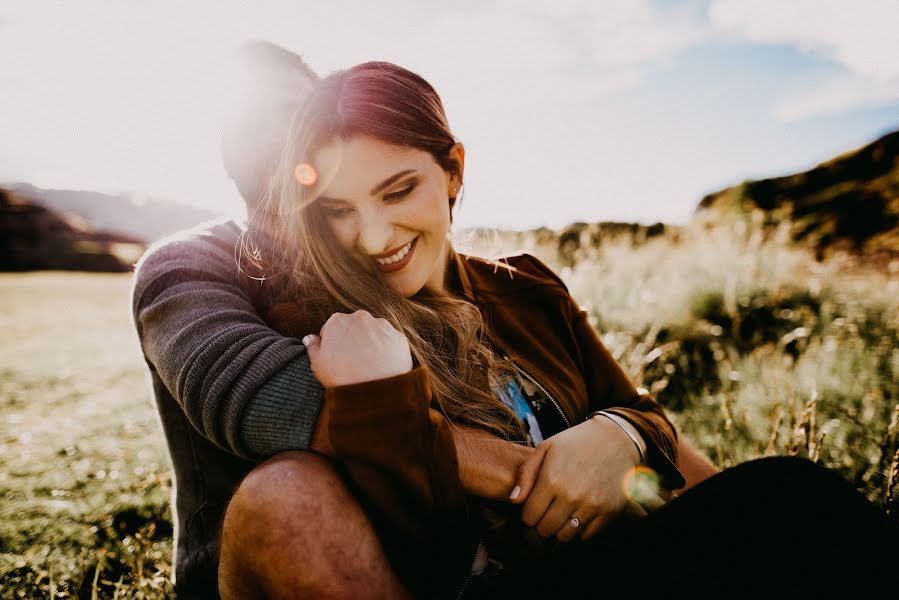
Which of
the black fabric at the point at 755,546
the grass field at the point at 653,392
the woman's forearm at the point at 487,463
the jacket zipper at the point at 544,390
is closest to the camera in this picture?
the black fabric at the point at 755,546

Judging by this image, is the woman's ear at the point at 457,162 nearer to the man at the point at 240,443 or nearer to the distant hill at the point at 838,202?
the man at the point at 240,443

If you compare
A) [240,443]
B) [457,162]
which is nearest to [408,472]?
[240,443]

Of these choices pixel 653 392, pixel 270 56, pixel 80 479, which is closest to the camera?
pixel 270 56

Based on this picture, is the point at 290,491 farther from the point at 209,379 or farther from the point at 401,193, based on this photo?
the point at 401,193

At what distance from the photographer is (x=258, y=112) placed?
244cm

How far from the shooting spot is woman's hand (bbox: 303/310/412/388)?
1217 mm

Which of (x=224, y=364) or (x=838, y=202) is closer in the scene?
(x=224, y=364)

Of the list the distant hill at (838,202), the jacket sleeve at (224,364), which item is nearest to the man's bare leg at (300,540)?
the jacket sleeve at (224,364)

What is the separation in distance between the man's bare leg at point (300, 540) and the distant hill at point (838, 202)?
12604 mm

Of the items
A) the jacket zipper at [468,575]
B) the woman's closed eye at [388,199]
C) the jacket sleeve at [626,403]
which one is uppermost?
the woman's closed eye at [388,199]

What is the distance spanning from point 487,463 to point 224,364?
0.81m

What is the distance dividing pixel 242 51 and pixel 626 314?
14.8ft

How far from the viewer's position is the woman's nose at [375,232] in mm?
1851

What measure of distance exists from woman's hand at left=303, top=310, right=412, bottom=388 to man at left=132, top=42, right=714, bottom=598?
0.33 ft
